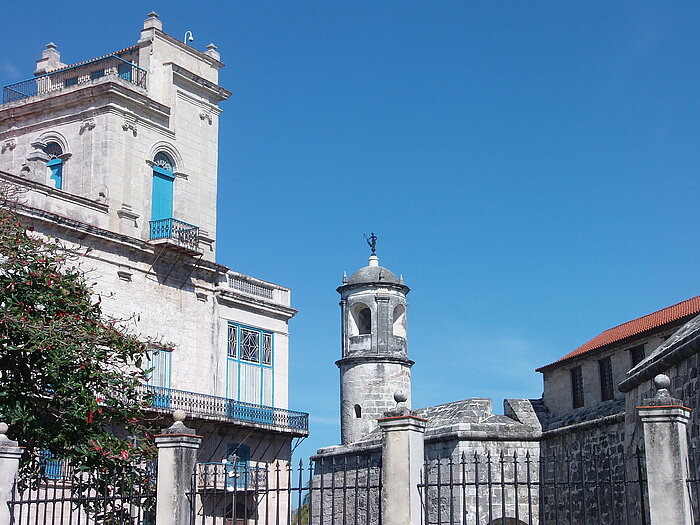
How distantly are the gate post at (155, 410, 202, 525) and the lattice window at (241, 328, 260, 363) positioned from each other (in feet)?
55.8

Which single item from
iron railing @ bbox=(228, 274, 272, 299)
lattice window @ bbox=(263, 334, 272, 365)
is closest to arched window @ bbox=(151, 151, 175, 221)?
iron railing @ bbox=(228, 274, 272, 299)

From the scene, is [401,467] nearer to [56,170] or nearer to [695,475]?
[695,475]

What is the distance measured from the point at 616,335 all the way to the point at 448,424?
479cm

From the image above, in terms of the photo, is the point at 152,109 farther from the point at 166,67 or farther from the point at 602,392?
the point at 602,392

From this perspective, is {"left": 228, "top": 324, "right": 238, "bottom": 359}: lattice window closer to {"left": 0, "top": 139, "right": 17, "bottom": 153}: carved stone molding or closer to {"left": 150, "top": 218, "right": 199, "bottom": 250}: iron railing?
{"left": 150, "top": 218, "right": 199, "bottom": 250}: iron railing

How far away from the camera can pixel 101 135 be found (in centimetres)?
2666

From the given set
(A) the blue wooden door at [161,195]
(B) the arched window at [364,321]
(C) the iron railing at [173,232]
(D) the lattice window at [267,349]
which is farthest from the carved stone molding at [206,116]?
(B) the arched window at [364,321]

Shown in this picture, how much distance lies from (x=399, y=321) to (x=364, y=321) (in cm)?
114

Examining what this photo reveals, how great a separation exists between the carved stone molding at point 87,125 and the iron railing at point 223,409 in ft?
23.0

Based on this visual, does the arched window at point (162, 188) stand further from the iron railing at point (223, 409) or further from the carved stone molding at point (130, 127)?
the iron railing at point (223, 409)

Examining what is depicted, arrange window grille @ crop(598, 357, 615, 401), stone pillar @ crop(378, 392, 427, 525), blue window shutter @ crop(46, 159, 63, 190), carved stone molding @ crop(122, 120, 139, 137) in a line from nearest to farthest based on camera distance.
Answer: stone pillar @ crop(378, 392, 427, 525) < window grille @ crop(598, 357, 615, 401) < carved stone molding @ crop(122, 120, 139, 137) < blue window shutter @ crop(46, 159, 63, 190)

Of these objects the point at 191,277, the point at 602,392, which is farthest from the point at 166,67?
the point at 602,392

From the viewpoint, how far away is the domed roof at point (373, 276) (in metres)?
31.8

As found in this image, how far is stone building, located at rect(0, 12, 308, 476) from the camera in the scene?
26.0 m
